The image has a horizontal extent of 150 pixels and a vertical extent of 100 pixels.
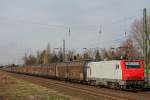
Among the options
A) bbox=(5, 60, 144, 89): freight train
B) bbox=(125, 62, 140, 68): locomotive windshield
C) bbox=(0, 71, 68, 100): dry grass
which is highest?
bbox=(125, 62, 140, 68): locomotive windshield

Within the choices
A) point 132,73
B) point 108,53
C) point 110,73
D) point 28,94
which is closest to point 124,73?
point 132,73

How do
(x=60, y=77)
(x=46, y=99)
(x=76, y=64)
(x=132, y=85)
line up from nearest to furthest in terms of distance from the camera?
(x=46, y=99)
(x=132, y=85)
(x=76, y=64)
(x=60, y=77)

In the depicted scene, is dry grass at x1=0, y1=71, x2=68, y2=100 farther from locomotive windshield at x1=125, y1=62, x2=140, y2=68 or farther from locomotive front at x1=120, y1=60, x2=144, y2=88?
locomotive windshield at x1=125, y1=62, x2=140, y2=68

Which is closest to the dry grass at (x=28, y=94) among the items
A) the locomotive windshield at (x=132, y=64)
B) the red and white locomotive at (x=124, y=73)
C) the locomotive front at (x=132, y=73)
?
the red and white locomotive at (x=124, y=73)

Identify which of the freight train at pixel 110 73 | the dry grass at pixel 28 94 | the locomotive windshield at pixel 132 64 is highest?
the locomotive windshield at pixel 132 64

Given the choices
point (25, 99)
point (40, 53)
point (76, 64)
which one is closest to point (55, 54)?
point (40, 53)

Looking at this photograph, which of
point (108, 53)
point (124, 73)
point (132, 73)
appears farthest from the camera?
point (108, 53)

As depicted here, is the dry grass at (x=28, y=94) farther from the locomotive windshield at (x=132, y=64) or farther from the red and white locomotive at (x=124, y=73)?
the locomotive windshield at (x=132, y=64)

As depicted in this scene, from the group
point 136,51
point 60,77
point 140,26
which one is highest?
point 140,26

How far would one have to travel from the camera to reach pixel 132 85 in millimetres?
32156

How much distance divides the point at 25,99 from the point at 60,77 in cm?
3983

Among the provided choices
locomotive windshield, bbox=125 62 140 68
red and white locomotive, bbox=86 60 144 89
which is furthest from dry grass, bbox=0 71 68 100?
locomotive windshield, bbox=125 62 140 68

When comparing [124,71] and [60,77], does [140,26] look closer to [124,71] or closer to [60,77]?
[60,77]

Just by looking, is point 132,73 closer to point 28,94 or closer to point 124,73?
point 124,73
